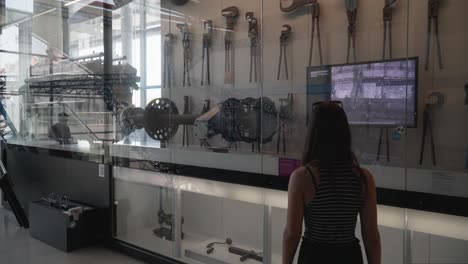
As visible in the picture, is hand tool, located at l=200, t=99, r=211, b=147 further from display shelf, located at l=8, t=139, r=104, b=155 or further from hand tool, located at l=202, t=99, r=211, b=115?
display shelf, located at l=8, t=139, r=104, b=155

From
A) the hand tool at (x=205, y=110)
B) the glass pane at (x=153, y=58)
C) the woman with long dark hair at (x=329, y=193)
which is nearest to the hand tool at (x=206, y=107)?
the hand tool at (x=205, y=110)

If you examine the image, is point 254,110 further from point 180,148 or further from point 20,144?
point 20,144

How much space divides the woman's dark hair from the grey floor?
107 inches

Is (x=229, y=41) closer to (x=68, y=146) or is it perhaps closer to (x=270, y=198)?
(x=270, y=198)

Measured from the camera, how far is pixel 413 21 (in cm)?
243

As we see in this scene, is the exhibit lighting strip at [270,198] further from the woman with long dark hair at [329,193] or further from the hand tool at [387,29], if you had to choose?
the woman with long dark hair at [329,193]

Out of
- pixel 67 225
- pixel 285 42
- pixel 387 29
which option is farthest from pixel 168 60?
pixel 387 29

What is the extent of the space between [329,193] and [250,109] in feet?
5.76

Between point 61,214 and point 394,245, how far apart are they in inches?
125

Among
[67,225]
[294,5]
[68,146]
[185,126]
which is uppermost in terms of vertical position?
[294,5]

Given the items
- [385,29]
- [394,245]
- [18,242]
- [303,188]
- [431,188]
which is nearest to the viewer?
[303,188]

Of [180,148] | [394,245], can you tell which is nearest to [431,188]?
[394,245]

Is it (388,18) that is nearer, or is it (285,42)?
(388,18)

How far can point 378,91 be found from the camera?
254 cm
